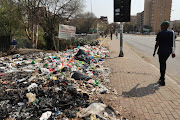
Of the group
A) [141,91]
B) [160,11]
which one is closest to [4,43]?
[141,91]

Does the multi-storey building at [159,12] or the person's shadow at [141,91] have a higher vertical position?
the multi-storey building at [159,12]

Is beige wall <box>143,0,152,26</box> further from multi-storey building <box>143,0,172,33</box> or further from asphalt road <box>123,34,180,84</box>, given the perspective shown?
asphalt road <box>123,34,180,84</box>

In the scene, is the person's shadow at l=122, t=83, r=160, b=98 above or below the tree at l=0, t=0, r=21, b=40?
below

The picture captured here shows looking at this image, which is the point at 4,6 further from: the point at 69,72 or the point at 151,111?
the point at 151,111

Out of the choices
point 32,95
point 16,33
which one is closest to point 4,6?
point 16,33

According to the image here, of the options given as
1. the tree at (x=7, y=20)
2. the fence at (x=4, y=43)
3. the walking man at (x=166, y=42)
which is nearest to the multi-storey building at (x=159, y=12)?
the tree at (x=7, y=20)

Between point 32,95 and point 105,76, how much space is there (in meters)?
2.75

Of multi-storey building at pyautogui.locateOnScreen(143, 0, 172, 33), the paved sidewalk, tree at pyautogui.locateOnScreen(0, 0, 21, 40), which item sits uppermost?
multi-storey building at pyautogui.locateOnScreen(143, 0, 172, 33)

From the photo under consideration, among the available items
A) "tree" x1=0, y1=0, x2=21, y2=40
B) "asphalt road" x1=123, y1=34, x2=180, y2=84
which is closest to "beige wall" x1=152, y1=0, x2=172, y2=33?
"asphalt road" x1=123, y1=34, x2=180, y2=84

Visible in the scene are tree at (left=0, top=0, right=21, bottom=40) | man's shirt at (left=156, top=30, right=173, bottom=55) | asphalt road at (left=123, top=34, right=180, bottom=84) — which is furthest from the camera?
tree at (left=0, top=0, right=21, bottom=40)

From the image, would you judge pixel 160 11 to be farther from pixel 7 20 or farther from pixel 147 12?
pixel 7 20

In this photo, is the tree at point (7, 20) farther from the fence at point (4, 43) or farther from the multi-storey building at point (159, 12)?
the multi-storey building at point (159, 12)

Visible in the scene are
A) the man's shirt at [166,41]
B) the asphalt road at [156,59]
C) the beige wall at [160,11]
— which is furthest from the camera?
the beige wall at [160,11]

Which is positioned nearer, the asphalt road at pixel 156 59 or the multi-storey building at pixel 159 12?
the asphalt road at pixel 156 59
